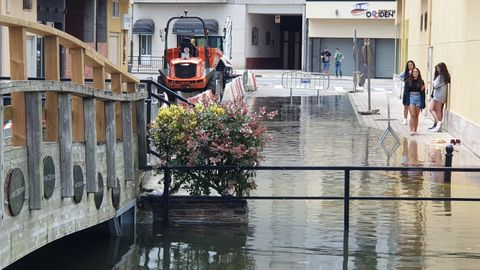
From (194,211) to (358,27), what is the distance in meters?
52.8

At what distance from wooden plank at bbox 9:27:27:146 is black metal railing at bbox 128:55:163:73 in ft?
170

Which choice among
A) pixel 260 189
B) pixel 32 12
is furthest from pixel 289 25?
pixel 260 189

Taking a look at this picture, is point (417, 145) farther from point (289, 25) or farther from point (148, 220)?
point (289, 25)

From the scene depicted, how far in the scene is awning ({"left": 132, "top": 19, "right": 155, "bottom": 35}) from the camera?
2660 inches

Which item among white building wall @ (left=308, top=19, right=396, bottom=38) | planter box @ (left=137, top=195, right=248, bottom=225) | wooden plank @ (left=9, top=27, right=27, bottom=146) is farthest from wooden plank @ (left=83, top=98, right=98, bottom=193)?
white building wall @ (left=308, top=19, right=396, bottom=38)

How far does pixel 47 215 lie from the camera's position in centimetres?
866

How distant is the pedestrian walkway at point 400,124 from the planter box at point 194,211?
7546 millimetres

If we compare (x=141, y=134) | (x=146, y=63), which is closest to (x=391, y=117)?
(x=141, y=134)

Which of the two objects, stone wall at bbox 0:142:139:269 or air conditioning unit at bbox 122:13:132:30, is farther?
air conditioning unit at bbox 122:13:132:30

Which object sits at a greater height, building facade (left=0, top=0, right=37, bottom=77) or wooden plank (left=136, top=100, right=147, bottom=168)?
building facade (left=0, top=0, right=37, bottom=77)

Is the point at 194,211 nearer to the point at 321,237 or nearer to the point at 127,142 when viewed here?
the point at 127,142

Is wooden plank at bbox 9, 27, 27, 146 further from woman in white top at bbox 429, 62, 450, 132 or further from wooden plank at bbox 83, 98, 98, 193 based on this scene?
woman in white top at bbox 429, 62, 450, 132

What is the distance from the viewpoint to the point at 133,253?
10383 mm

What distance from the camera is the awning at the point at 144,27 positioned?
67.6 meters
